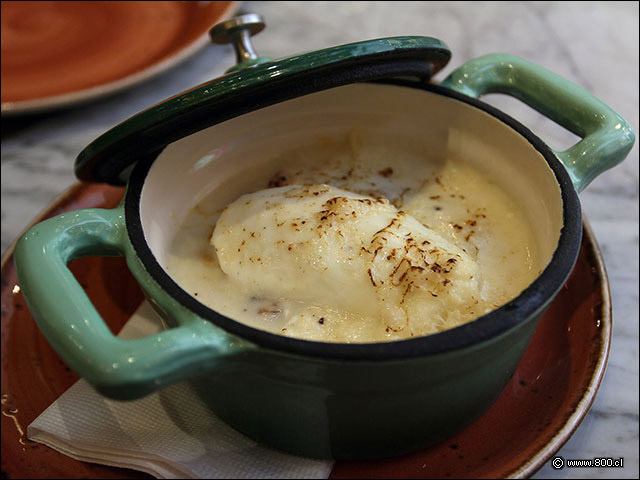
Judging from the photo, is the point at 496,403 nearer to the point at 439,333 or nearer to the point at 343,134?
the point at 439,333

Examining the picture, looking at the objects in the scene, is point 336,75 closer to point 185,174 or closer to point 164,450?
point 185,174

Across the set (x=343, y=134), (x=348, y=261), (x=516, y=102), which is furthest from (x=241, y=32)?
(x=516, y=102)

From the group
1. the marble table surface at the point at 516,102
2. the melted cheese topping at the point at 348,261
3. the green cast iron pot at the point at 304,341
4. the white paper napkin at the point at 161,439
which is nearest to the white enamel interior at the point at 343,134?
the green cast iron pot at the point at 304,341

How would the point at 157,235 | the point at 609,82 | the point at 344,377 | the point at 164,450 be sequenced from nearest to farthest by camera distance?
the point at 344,377, the point at 164,450, the point at 157,235, the point at 609,82

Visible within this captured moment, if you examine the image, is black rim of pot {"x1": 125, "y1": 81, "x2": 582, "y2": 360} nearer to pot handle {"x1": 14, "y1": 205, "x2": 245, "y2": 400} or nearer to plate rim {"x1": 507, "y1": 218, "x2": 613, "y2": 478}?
pot handle {"x1": 14, "y1": 205, "x2": 245, "y2": 400}

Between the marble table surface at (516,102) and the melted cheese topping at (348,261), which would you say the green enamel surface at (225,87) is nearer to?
the melted cheese topping at (348,261)

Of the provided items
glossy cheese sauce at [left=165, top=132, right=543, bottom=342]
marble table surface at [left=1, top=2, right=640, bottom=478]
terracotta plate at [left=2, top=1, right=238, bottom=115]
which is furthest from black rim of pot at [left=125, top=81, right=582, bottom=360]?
terracotta plate at [left=2, top=1, right=238, bottom=115]

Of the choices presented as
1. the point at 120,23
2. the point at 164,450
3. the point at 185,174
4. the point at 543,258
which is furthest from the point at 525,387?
the point at 120,23
